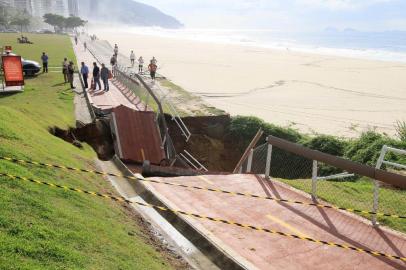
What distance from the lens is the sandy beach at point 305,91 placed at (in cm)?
2425

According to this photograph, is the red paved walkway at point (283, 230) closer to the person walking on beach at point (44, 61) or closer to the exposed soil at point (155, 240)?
the exposed soil at point (155, 240)

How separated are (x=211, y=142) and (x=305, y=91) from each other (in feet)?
55.0

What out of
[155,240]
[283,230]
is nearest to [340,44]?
[283,230]

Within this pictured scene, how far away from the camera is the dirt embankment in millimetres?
18594

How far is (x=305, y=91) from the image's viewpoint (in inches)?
1320

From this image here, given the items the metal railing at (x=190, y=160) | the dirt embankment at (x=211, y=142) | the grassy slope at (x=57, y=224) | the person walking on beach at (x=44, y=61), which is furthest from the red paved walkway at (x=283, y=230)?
the person walking on beach at (x=44, y=61)

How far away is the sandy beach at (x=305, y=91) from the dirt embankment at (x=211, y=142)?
4048 millimetres

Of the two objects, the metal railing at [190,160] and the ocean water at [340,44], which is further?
the ocean water at [340,44]

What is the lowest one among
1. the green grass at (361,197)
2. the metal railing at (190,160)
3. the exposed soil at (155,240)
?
the metal railing at (190,160)

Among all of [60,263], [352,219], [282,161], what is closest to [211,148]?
[282,161]

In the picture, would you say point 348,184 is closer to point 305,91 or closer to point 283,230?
point 283,230

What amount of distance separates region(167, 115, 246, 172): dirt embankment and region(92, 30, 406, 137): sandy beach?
4048mm

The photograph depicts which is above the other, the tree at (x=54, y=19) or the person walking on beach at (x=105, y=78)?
the tree at (x=54, y=19)

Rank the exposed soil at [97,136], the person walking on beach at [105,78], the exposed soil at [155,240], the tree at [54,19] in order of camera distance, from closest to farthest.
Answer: the exposed soil at [155,240]
the exposed soil at [97,136]
the person walking on beach at [105,78]
the tree at [54,19]
